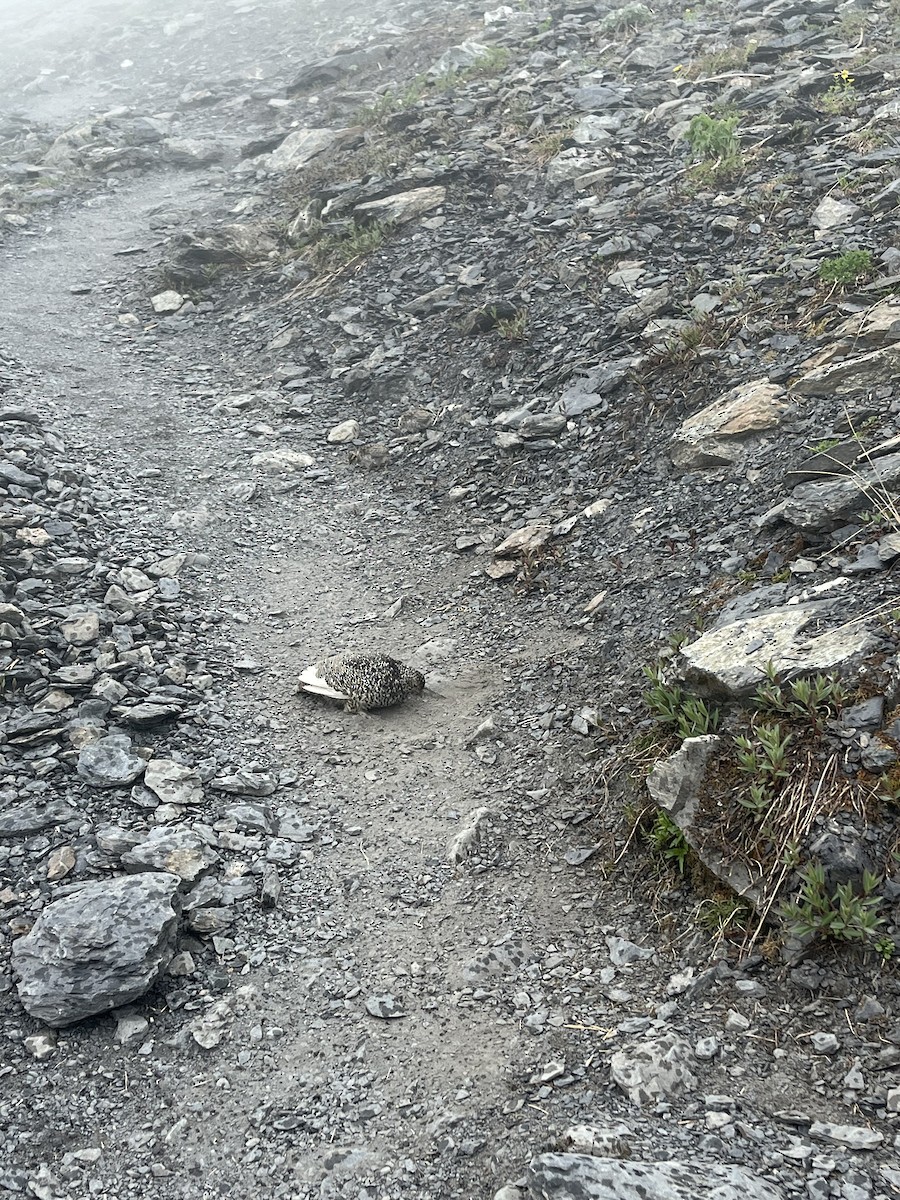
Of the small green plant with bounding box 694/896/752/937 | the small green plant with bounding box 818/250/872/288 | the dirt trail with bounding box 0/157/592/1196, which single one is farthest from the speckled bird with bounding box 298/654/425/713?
the small green plant with bounding box 818/250/872/288

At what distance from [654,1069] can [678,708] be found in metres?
2.12

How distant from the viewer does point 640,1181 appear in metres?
3.30

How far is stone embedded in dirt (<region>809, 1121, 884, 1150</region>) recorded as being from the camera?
3.42 metres

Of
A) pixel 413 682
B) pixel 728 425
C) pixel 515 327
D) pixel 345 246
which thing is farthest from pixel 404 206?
pixel 413 682

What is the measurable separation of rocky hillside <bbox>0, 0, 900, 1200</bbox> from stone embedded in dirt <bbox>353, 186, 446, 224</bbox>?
0.20 feet

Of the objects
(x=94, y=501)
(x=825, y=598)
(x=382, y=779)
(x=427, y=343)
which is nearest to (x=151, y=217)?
(x=427, y=343)

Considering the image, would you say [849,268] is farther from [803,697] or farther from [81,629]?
[81,629]

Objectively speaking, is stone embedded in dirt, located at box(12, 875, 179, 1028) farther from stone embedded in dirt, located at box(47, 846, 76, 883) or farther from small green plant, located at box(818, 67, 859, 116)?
small green plant, located at box(818, 67, 859, 116)

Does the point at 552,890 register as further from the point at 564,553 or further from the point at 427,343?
the point at 427,343

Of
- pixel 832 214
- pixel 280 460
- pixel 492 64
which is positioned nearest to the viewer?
pixel 832 214

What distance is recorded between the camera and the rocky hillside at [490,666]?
3928 millimetres

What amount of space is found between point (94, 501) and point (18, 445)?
1.20 meters

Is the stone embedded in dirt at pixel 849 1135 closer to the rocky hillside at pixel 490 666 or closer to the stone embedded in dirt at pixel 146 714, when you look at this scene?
the rocky hillside at pixel 490 666

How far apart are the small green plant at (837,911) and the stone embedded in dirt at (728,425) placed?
3.97 meters
